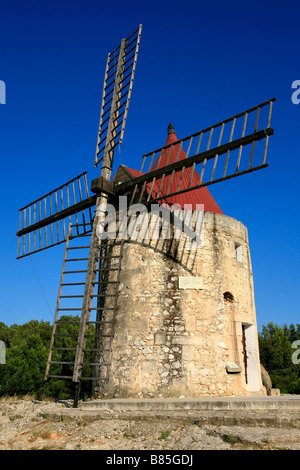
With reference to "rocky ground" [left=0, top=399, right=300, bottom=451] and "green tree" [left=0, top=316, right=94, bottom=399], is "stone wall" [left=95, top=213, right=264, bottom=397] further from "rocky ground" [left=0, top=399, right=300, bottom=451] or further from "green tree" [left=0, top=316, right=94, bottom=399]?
"green tree" [left=0, top=316, right=94, bottom=399]

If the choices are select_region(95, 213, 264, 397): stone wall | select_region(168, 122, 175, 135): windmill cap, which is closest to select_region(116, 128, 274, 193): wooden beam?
select_region(95, 213, 264, 397): stone wall

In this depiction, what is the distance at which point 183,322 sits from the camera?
7.47 meters

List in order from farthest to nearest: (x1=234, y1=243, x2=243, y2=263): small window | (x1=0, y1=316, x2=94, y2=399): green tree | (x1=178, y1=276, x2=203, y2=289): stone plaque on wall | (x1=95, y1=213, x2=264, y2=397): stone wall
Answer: (x1=0, y1=316, x2=94, y2=399): green tree, (x1=234, y1=243, x2=243, y2=263): small window, (x1=178, y1=276, x2=203, y2=289): stone plaque on wall, (x1=95, y1=213, x2=264, y2=397): stone wall

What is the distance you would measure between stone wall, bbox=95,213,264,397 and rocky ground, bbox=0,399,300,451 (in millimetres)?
1662

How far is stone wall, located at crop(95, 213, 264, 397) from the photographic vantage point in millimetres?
7203

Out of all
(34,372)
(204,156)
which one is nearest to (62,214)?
(204,156)

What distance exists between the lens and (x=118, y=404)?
5.94m

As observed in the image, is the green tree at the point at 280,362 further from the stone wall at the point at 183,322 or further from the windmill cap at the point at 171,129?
the windmill cap at the point at 171,129

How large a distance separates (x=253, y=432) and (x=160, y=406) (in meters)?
1.71

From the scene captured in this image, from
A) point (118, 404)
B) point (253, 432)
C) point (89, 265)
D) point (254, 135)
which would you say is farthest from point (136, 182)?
point (253, 432)

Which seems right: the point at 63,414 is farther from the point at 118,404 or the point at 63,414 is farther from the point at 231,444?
the point at 231,444

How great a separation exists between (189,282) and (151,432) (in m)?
3.39

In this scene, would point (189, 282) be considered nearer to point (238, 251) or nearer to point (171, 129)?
point (238, 251)

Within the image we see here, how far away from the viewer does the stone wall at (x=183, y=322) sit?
720cm
